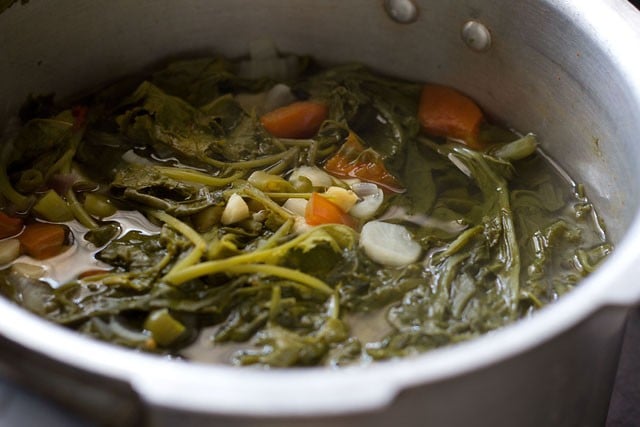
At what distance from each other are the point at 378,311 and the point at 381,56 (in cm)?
108

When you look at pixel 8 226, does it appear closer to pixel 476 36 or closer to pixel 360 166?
pixel 360 166

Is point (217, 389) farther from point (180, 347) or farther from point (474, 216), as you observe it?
point (474, 216)

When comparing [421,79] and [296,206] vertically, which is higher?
[421,79]

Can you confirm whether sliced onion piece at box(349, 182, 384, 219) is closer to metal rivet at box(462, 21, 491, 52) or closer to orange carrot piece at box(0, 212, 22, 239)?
metal rivet at box(462, 21, 491, 52)

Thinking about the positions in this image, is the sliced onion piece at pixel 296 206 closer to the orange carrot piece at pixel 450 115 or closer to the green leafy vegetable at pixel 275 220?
the green leafy vegetable at pixel 275 220

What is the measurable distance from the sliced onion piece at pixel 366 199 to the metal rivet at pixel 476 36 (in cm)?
58

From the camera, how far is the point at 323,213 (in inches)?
86.4

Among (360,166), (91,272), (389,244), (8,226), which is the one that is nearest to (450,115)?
(360,166)

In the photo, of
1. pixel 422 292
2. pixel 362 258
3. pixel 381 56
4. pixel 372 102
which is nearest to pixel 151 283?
pixel 362 258

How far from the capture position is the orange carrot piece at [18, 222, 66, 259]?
7.11 feet

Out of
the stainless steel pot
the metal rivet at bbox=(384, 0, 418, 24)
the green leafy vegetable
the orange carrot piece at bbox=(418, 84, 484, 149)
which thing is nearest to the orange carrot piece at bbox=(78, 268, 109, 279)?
the green leafy vegetable

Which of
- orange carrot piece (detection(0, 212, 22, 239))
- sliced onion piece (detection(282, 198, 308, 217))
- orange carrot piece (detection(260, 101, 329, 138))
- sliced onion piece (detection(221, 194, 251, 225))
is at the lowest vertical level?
orange carrot piece (detection(0, 212, 22, 239))

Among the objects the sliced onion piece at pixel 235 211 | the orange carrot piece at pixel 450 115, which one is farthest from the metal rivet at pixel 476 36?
the sliced onion piece at pixel 235 211

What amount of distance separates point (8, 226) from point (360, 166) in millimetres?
968
